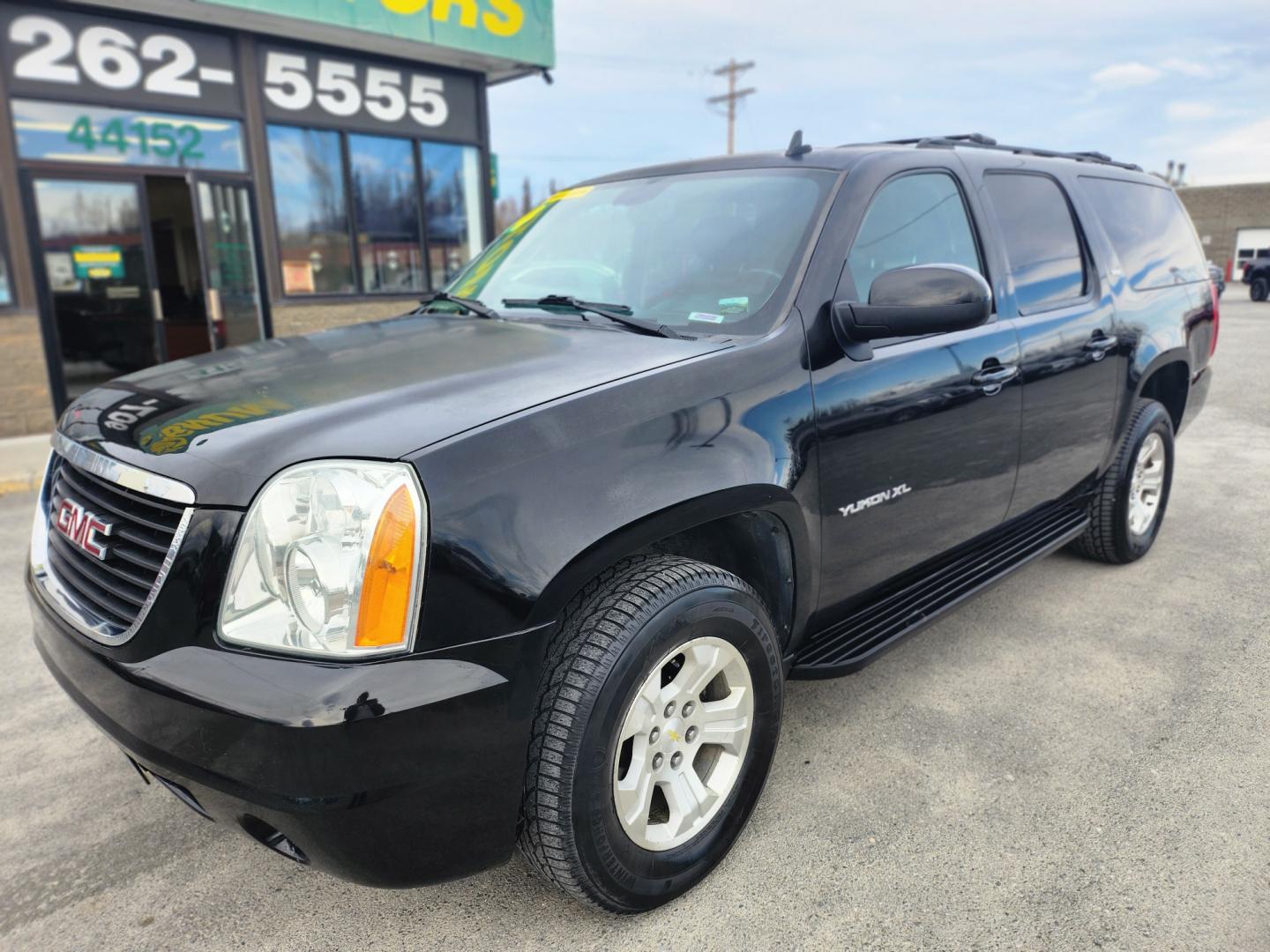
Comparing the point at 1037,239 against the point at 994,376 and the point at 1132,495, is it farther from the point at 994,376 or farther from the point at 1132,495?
the point at 1132,495

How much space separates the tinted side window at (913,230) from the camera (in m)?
2.78

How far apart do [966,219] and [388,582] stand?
8.31 feet

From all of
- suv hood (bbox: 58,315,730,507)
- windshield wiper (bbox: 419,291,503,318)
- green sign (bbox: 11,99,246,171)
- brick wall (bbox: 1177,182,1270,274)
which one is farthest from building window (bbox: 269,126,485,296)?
brick wall (bbox: 1177,182,1270,274)

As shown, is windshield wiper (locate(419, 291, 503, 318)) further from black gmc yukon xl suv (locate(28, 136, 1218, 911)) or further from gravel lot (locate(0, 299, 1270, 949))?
gravel lot (locate(0, 299, 1270, 949))

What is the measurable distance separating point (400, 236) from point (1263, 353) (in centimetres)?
1319

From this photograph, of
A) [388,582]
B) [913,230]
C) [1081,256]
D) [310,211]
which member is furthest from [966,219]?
[310,211]

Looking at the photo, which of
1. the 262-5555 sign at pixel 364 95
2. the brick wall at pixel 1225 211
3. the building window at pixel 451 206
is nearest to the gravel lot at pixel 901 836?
the 262-5555 sign at pixel 364 95

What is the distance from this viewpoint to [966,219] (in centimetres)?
321

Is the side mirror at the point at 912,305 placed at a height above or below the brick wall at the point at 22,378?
above

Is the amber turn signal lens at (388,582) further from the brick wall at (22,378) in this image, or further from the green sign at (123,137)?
the green sign at (123,137)

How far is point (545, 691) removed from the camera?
187 cm

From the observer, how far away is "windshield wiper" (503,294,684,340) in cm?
254

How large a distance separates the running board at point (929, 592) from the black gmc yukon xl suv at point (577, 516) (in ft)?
0.05

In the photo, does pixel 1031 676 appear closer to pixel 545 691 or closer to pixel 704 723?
pixel 704 723
